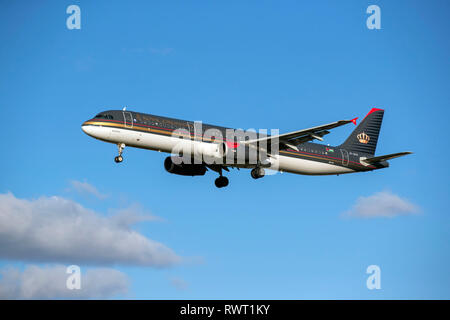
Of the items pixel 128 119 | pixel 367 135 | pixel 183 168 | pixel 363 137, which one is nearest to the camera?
pixel 128 119

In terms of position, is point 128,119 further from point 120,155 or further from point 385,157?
point 385,157

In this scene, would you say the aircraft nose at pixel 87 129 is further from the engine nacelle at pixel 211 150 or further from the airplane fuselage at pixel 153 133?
the engine nacelle at pixel 211 150

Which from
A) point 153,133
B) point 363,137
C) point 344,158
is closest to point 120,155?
point 153,133

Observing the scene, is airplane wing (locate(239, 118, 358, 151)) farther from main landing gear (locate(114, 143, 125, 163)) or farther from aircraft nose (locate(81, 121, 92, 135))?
aircraft nose (locate(81, 121, 92, 135))

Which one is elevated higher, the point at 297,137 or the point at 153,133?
the point at 153,133

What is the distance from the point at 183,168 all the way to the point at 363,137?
1979 cm

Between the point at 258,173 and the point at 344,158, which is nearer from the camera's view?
the point at 258,173

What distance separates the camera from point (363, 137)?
67.8 meters

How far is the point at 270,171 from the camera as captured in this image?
5925 centimetres

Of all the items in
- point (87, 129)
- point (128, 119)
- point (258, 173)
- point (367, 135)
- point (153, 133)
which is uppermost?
point (367, 135)

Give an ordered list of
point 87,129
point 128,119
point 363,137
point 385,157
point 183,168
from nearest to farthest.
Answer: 1. point 87,129
2. point 128,119
3. point 183,168
4. point 385,157
5. point 363,137

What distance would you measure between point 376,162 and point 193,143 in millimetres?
20419
